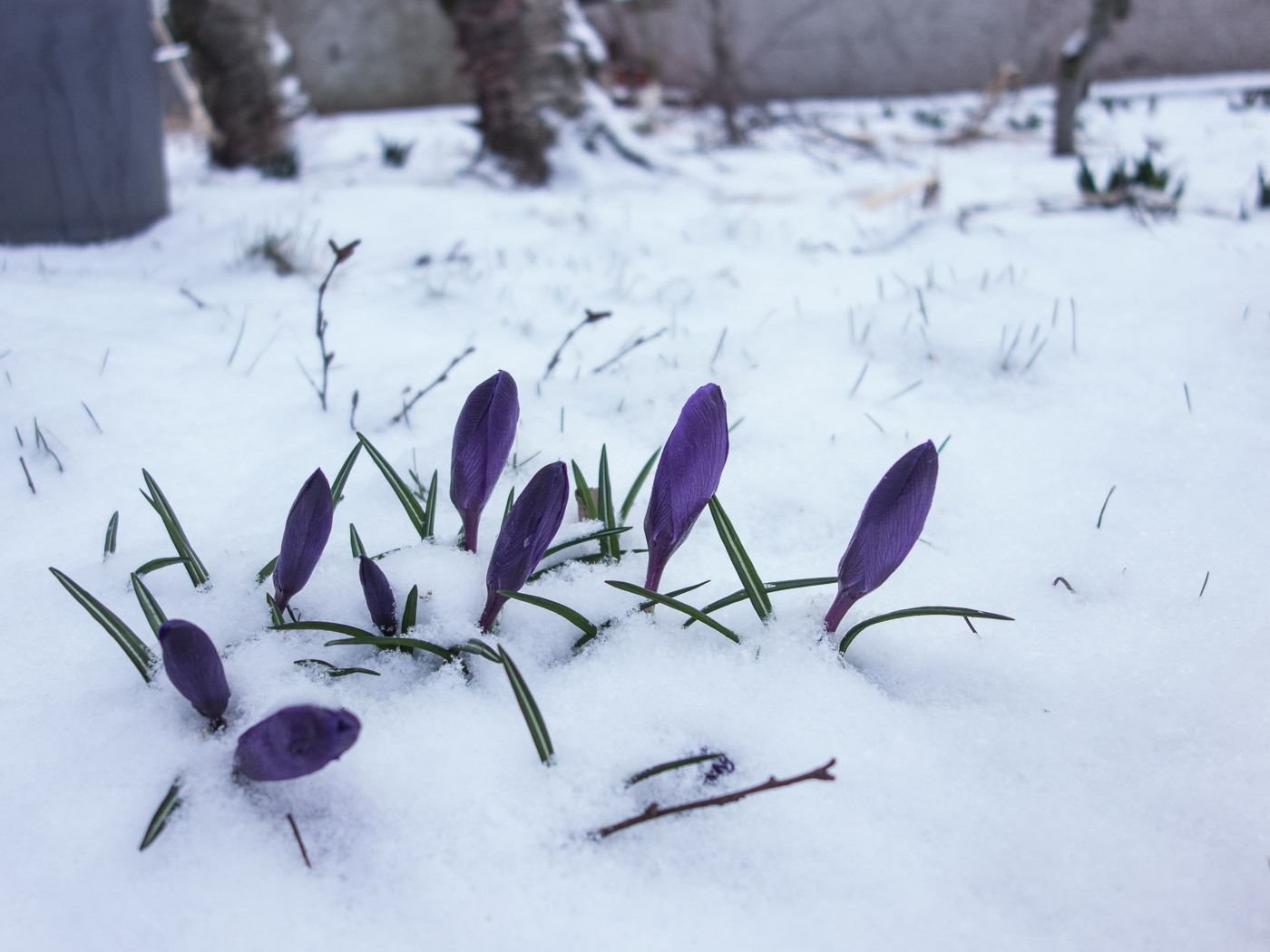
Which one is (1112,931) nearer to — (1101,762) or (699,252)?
(1101,762)

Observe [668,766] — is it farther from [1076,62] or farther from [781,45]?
[781,45]

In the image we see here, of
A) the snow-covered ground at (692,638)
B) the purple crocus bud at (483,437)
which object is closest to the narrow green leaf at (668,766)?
the snow-covered ground at (692,638)

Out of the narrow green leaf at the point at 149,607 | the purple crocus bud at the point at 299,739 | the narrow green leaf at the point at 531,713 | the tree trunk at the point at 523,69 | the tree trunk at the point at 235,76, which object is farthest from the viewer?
the tree trunk at the point at 235,76

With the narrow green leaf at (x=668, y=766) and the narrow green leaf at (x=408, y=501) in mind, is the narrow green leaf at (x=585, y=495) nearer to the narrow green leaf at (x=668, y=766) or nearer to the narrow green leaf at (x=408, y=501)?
the narrow green leaf at (x=408, y=501)

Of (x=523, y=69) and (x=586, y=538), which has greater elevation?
(x=523, y=69)

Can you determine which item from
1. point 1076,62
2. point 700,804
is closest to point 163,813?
point 700,804

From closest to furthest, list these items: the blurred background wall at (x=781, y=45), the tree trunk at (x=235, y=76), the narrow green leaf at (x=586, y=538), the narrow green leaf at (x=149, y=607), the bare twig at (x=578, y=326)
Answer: the narrow green leaf at (x=149, y=607) < the narrow green leaf at (x=586, y=538) < the bare twig at (x=578, y=326) < the tree trunk at (x=235, y=76) < the blurred background wall at (x=781, y=45)
